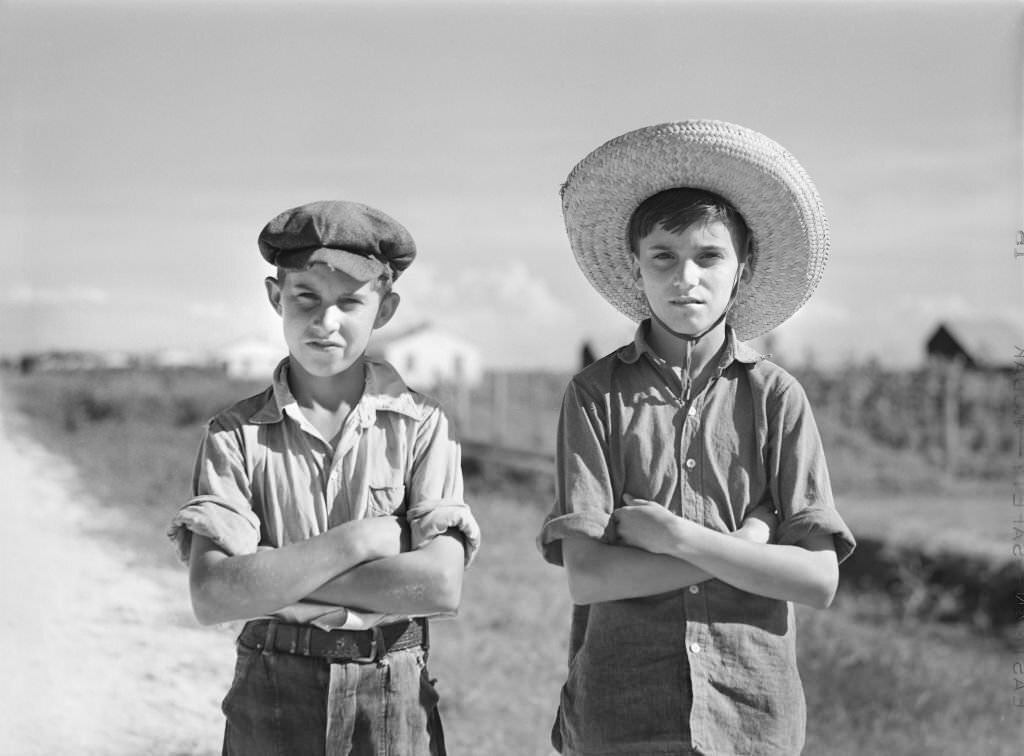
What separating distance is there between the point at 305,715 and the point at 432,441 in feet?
2.05

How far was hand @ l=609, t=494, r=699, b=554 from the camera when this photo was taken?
92.0 inches

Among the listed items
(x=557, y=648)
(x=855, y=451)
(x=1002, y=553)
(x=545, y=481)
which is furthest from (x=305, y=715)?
(x=855, y=451)

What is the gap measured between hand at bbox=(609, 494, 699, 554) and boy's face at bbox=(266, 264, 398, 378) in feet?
2.16

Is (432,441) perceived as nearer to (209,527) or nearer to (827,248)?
(209,527)

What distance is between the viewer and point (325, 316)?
2490 millimetres

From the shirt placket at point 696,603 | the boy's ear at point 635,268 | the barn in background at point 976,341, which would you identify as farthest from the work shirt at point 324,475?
the barn in background at point 976,341

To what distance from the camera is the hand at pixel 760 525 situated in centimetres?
242

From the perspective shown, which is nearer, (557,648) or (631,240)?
(631,240)

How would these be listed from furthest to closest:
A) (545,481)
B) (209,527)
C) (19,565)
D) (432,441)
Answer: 1. (545,481)
2. (19,565)
3. (432,441)
4. (209,527)

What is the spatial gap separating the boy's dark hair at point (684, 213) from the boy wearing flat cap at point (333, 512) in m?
0.50

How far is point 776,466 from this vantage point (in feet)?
8.21

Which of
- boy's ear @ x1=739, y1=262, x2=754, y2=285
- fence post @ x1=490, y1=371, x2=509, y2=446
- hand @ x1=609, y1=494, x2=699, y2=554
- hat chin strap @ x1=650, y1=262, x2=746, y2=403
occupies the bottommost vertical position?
hand @ x1=609, y1=494, x2=699, y2=554

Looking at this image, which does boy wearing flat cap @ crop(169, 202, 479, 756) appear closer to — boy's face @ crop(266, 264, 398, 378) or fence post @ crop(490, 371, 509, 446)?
boy's face @ crop(266, 264, 398, 378)

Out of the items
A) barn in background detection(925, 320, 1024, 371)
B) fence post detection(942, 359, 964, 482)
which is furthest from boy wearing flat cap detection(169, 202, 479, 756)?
barn in background detection(925, 320, 1024, 371)
